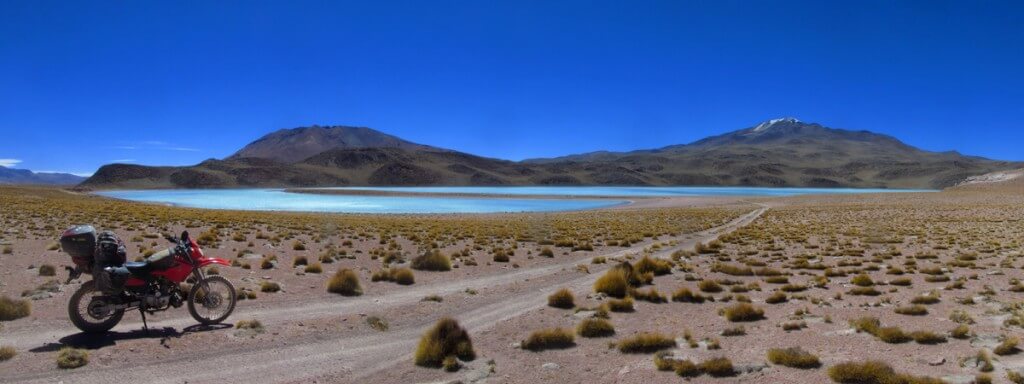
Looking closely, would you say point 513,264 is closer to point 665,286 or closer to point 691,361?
point 665,286

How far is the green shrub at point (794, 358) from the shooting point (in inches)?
252

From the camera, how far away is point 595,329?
27.1 ft

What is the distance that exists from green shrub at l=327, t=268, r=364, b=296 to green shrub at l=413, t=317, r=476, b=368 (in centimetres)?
414

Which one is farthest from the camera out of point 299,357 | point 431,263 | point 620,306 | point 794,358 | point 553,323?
point 431,263

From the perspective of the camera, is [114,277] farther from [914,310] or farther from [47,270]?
[914,310]

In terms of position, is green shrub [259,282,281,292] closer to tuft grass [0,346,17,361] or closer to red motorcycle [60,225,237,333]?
red motorcycle [60,225,237,333]

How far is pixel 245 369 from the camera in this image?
6.38 m

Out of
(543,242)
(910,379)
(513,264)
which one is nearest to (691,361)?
(910,379)

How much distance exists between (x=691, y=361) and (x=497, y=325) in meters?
3.15

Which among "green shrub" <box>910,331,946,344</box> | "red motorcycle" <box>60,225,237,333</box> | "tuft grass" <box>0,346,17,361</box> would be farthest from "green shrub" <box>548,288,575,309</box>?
"tuft grass" <box>0,346,17,361</box>

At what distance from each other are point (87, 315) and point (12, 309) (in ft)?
5.81

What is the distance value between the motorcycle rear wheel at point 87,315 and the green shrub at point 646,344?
6.10 metres

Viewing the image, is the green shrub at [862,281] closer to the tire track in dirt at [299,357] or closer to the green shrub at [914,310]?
the green shrub at [914,310]

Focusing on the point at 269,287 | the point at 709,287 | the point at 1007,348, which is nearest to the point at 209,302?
the point at 269,287
